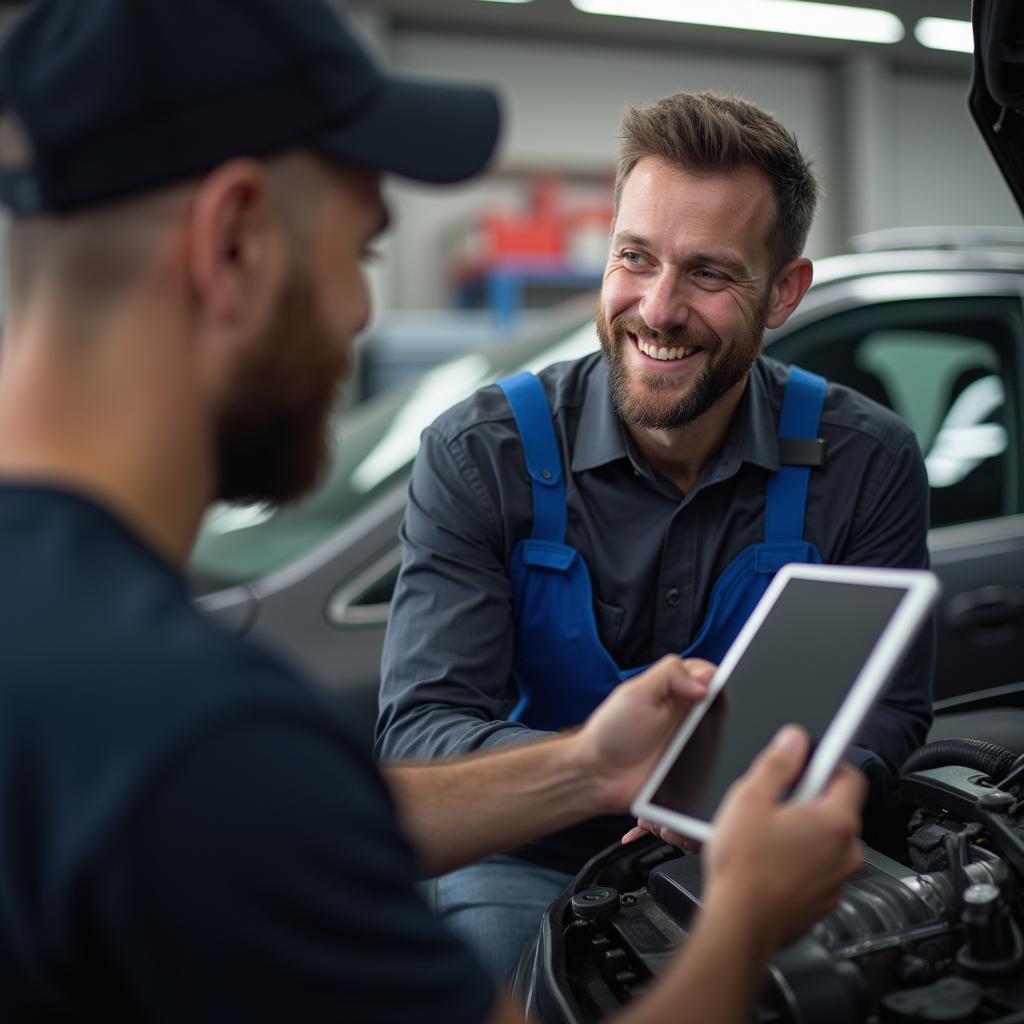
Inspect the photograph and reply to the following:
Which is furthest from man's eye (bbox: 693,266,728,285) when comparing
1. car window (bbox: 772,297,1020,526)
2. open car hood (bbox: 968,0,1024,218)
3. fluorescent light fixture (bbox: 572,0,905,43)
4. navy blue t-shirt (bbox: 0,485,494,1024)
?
fluorescent light fixture (bbox: 572,0,905,43)

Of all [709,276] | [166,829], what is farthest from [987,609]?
[166,829]

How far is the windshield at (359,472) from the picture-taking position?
2.16 metres

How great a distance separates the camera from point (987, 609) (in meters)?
2.21

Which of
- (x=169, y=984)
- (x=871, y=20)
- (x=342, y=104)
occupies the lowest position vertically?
(x=169, y=984)

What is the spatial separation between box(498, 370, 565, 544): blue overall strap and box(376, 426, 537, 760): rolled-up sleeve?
2.6 inches

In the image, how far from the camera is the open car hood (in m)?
1.30

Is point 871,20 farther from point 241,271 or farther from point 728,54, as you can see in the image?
point 241,271

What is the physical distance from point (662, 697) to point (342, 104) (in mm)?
615

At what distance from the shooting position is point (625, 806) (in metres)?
1.12

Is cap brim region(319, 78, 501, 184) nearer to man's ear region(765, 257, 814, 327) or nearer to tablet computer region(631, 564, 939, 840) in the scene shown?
tablet computer region(631, 564, 939, 840)

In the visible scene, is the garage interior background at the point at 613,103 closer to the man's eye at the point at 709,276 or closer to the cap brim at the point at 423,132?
the man's eye at the point at 709,276

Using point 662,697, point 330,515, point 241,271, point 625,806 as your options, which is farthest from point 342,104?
point 330,515

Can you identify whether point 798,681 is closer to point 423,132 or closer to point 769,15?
point 423,132

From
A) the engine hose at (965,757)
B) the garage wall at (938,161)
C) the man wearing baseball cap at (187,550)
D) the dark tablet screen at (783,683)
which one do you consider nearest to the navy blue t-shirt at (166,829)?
the man wearing baseball cap at (187,550)
